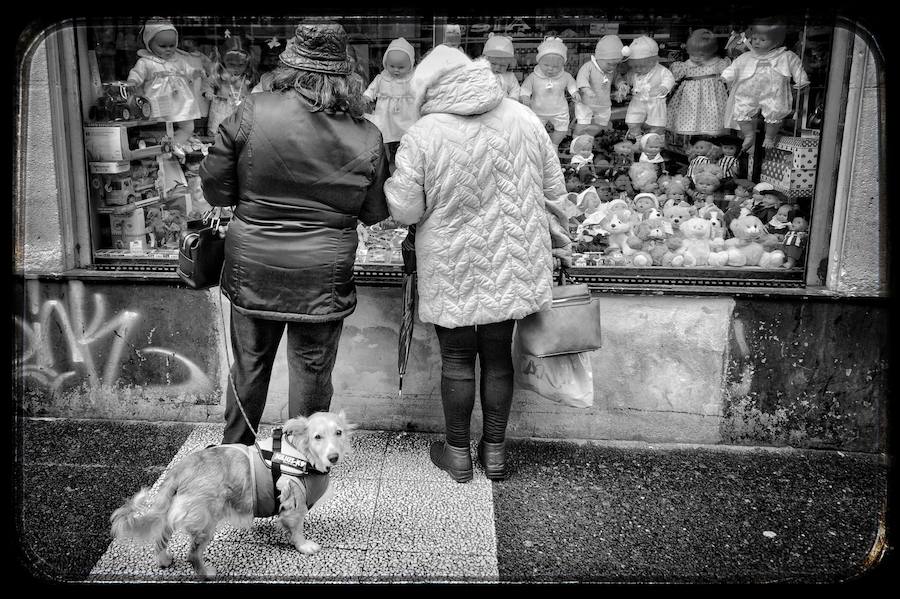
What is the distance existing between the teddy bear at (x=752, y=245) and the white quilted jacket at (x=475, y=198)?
1347 mm

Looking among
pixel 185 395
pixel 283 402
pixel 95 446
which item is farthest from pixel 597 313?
pixel 95 446

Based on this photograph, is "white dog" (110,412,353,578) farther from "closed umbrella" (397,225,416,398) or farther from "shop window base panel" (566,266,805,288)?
"shop window base panel" (566,266,805,288)

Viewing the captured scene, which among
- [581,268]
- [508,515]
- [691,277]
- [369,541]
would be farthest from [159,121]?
[691,277]

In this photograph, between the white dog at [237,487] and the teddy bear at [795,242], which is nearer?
the white dog at [237,487]

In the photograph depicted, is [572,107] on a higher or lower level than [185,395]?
higher

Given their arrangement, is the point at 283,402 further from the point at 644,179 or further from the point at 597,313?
the point at 644,179

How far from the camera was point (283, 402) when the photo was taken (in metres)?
4.40

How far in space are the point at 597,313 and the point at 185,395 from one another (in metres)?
2.35

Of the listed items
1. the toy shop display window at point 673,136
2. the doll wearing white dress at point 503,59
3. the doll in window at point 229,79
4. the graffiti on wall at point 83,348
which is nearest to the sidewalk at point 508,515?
the graffiti on wall at point 83,348

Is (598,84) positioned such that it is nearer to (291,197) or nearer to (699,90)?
(699,90)

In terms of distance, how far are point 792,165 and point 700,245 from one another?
658 mm

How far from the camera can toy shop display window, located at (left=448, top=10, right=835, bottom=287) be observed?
4.33 m

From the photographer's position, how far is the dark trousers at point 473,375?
12.1 ft

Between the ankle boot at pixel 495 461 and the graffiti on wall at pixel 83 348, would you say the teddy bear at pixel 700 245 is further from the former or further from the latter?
the graffiti on wall at pixel 83 348
